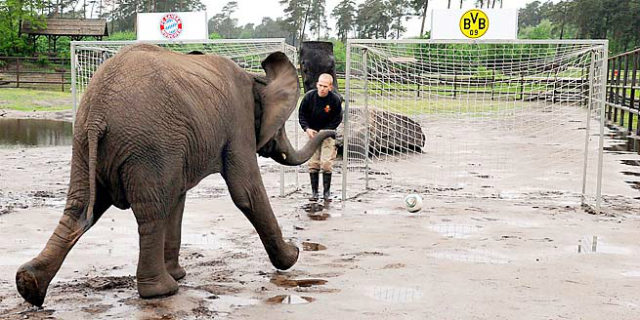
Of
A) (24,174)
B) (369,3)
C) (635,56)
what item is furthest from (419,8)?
(24,174)

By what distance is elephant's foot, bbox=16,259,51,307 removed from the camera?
573 centimetres

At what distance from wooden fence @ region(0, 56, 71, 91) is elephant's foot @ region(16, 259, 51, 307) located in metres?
32.1

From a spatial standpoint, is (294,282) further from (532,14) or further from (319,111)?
(532,14)

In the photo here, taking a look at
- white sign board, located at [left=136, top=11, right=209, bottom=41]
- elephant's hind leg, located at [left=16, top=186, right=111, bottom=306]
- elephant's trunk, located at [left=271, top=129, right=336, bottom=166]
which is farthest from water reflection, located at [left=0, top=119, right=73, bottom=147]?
elephant's hind leg, located at [left=16, top=186, right=111, bottom=306]

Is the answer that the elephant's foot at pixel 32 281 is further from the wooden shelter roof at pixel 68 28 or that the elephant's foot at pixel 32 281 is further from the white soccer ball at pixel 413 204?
the wooden shelter roof at pixel 68 28

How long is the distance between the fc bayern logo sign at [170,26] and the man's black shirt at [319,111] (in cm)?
212

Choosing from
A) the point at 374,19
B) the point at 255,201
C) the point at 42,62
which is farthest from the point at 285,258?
the point at 374,19

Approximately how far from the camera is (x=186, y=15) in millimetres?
11727

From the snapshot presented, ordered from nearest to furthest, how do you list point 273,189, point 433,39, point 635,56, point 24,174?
point 433,39 → point 273,189 → point 24,174 → point 635,56

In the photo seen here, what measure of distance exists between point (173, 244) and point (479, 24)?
5801 mm

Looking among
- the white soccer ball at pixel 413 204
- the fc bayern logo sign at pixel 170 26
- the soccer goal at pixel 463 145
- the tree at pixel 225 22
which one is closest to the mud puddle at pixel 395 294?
the white soccer ball at pixel 413 204

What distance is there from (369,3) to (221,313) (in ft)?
223

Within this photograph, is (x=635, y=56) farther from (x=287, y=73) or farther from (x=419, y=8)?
(x=419, y=8)

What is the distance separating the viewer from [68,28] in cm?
4891
